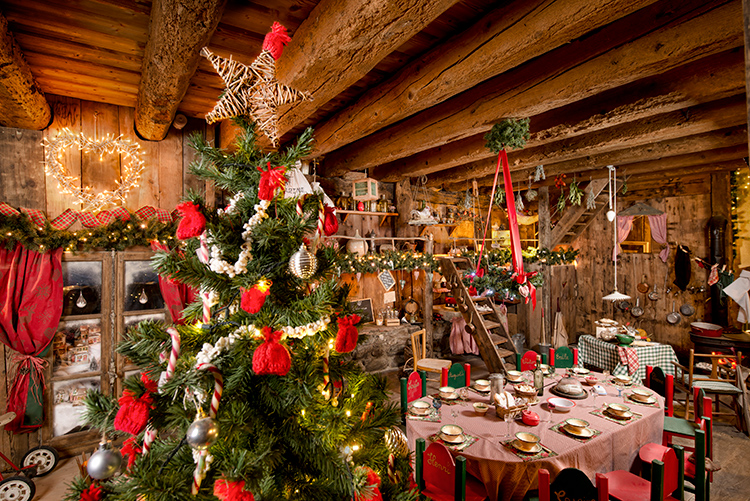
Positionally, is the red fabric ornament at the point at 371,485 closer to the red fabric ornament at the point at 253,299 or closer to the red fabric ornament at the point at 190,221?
the red fabric ornament at the point at 253,299

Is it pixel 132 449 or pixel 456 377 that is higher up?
pixel 132 449

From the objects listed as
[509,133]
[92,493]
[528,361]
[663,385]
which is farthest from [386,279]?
[92,493]

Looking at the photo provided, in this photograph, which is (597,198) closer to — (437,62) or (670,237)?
(670,237)

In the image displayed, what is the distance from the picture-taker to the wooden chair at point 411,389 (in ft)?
9.43

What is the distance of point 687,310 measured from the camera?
6.27m

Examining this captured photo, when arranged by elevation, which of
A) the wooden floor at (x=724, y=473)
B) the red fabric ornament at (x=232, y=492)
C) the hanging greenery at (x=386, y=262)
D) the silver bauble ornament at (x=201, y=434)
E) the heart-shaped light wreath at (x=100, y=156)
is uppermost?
the heart-shaped light wreath at (x=100, y=156)

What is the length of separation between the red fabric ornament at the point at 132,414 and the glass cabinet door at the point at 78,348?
9.28 ft

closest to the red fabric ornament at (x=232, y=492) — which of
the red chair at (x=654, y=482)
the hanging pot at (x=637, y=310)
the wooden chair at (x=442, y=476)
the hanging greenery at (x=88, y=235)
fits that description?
A: the wooden chair at (x=442, y=476)

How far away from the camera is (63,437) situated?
3236mm

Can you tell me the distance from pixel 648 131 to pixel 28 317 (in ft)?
19.2

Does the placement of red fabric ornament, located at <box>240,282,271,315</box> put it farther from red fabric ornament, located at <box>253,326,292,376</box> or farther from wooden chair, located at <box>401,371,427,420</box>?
wooden chair, located at <box>401,371,427,420</box>

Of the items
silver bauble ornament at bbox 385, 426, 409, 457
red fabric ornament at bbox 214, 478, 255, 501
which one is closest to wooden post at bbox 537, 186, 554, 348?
silver bauble ornament at bbox 385, 426, 409, 457

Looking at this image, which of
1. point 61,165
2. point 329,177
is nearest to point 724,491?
point 329,177

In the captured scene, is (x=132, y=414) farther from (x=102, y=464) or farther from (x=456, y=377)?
(x=456, y=377)
